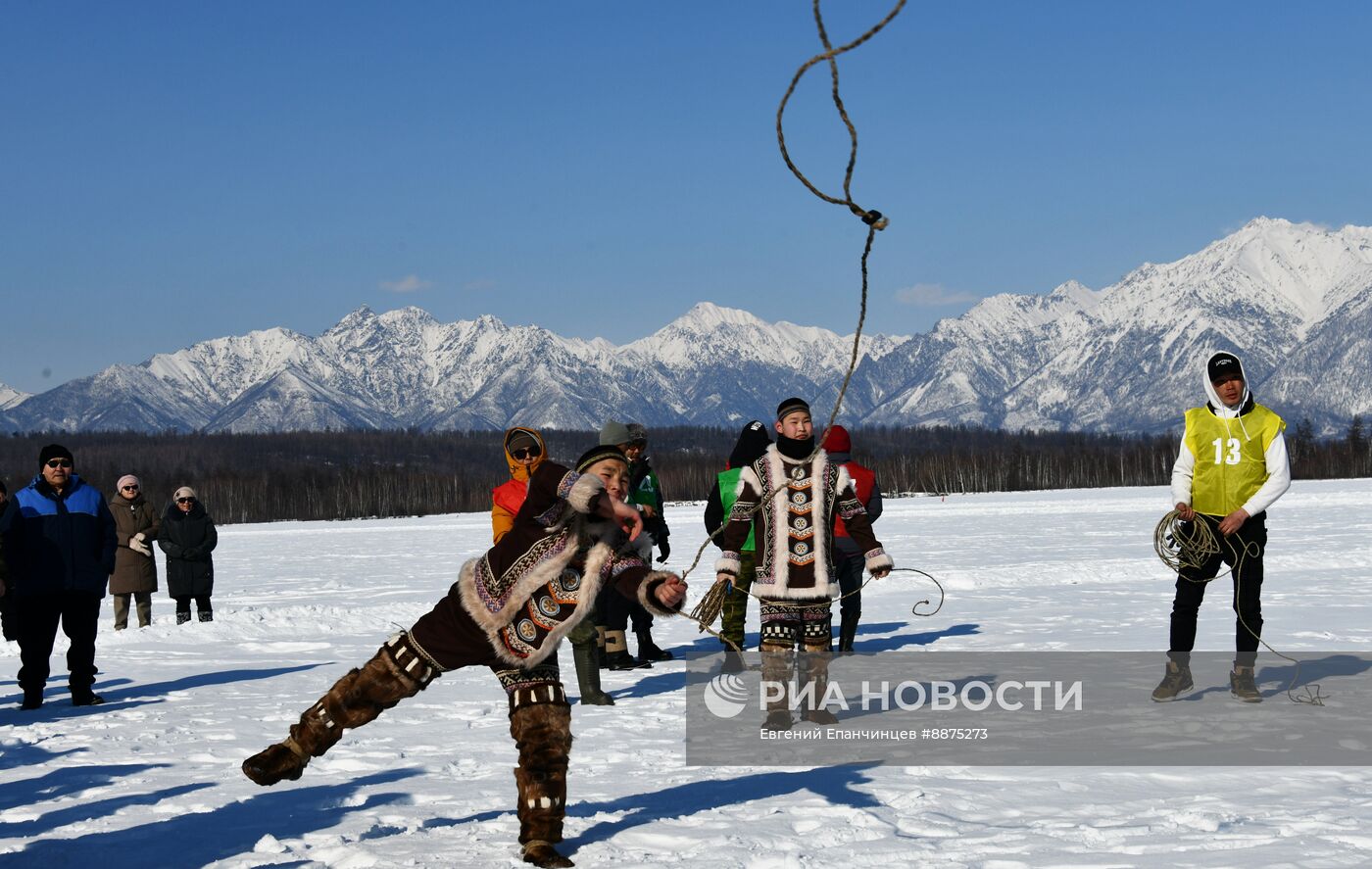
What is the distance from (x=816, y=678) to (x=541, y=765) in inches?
116

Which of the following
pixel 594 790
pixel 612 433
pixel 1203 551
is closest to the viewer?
pixel 594 790

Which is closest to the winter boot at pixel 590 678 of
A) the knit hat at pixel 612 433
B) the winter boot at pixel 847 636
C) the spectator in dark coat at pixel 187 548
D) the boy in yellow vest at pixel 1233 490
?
the knit hat at pixel 612 433

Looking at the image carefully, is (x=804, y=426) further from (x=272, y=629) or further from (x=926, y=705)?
(x=272, y=629)

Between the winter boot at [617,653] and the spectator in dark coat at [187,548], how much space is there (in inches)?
229

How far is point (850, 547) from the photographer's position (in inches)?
423

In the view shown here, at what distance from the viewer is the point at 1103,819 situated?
5238 millimetres

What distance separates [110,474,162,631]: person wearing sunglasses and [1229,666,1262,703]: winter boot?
1099 cm

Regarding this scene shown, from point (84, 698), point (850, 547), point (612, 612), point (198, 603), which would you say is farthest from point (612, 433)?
point (198, 603)

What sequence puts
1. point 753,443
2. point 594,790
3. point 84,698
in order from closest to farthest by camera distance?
point 594,790, point 84,698, point 753,443

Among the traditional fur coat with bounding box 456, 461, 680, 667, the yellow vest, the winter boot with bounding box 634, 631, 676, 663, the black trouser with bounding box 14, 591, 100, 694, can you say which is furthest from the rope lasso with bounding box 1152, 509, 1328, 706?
the black trouser with bounding box 14, 591, 100, 694

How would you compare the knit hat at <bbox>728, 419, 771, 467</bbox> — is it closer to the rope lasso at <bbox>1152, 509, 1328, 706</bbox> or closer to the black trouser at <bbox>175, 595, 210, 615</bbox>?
the rope lasso at <bbox>1152, 509, 1328, 706</bbox>

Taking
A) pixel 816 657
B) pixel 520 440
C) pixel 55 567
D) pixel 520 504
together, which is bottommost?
pixel 816 657

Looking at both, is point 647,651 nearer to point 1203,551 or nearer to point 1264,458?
point 1203,551

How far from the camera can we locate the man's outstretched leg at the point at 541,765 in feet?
15.7
